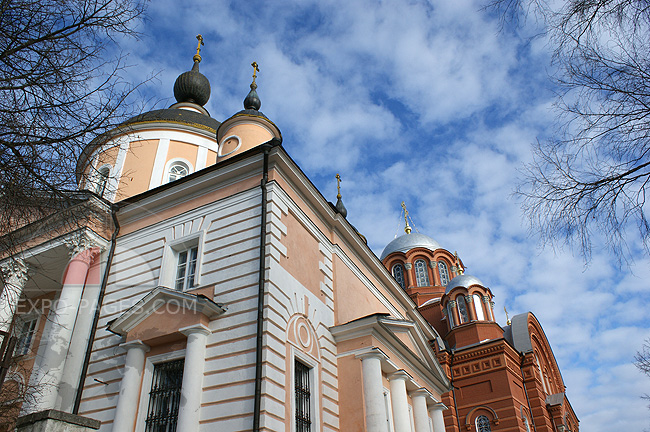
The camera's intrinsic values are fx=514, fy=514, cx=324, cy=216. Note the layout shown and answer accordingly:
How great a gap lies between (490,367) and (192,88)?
18743 mm

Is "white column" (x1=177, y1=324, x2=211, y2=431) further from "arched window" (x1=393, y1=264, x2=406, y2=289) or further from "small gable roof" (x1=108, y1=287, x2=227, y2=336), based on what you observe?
"arched window" (x1=393, y1=264, x2=406, y2=289)

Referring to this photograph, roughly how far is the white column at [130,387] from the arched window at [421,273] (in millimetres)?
25889

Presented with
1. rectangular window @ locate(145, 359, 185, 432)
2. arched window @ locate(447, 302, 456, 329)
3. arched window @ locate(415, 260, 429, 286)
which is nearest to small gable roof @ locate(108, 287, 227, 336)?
rectangular window @ locate(145, 359, 185, 432)

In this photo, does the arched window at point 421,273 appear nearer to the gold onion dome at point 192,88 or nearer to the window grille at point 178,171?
the gold onion dome at point 192,88

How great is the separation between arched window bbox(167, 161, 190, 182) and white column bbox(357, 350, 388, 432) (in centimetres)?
946

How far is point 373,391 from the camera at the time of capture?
11.2 metres

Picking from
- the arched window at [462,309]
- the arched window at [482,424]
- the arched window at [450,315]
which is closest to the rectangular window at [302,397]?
the arched window at [482,424]

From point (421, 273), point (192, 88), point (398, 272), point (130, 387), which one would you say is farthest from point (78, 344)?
point (421, 273)

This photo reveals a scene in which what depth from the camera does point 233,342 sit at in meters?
9.62

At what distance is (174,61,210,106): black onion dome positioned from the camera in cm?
2214

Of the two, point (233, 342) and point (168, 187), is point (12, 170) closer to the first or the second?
point (233, 342)

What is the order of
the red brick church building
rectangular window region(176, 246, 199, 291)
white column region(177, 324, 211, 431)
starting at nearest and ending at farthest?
1. white column region(177, 324, 211, 431)
2. rectangular window region(176, 246, 199, 291)
3. the red brick church building

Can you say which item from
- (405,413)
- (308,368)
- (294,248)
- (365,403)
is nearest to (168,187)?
(294,248)

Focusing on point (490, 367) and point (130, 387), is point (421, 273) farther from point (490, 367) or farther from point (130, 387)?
point (130, 387)
